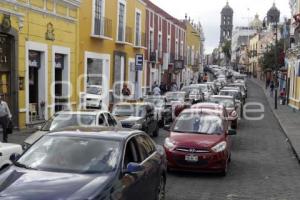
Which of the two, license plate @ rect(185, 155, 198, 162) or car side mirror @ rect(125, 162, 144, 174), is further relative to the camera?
license plate @ rect(185, 155, 198, 162)

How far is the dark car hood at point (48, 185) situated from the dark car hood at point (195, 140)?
5.97m

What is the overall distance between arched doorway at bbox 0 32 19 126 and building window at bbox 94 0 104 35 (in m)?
8.98

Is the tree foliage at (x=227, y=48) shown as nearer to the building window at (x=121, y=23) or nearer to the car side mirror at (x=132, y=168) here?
the building window at (x=121, y=23)

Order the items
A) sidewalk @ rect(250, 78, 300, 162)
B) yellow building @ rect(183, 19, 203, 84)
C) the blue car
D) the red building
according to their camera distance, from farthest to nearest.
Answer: yellow building @ rect(183, 19, 203, 84), the red building, sidewalk @ rect(250, 78, 300, 162), the blue car

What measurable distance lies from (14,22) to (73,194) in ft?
46.9

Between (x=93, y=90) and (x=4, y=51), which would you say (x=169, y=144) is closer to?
(x=4, y=51)

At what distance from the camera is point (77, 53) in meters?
25.6

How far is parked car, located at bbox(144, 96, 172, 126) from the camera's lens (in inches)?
932

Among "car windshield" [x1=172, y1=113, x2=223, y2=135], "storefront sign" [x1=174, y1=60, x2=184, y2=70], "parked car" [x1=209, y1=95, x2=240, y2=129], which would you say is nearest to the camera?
"car windshield" [x1=172, y1=113, x2=223, y2=135]

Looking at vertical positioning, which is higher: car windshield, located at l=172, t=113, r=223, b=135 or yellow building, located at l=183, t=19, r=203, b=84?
yellow building, located at l=183, t=19, r=203, b=84

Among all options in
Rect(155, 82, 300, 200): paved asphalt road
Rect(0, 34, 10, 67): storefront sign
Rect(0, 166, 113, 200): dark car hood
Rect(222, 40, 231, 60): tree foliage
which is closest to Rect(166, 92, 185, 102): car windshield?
Rect(155, 82, 300, 200): paved asphalt road

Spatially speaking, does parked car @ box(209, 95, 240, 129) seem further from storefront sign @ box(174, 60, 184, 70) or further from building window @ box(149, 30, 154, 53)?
storefront sign @ box(174, 60, 184, 70)

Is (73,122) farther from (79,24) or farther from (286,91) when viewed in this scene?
(286,91)

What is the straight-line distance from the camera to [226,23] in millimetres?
165750
